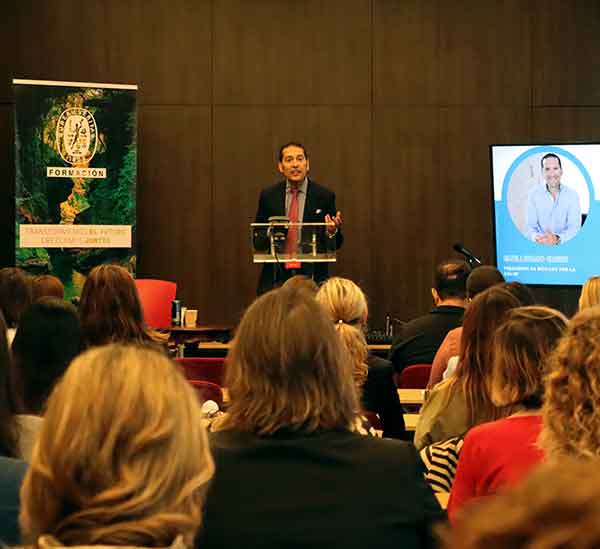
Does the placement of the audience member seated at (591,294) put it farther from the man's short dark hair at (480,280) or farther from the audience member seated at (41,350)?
the audience member seated at (41,350)

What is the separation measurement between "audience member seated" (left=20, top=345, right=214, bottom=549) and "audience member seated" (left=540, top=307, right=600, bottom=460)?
2.75 feet

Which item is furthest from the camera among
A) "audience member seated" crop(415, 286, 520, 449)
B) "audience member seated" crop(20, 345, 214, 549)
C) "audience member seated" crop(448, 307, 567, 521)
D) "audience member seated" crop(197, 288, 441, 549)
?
"audience member seated" crop(415, 286, 520, 449)

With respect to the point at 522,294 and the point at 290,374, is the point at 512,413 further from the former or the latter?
the point at 522,294

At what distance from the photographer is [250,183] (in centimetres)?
960

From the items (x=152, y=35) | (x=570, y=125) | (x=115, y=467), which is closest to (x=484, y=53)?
(x=570, y=125)

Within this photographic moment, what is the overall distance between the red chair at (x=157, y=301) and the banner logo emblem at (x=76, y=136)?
129 cm

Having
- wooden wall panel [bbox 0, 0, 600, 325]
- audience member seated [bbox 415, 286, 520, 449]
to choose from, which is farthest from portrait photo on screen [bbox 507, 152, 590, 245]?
audience member seated [bbox 415, 286, 520, 449]

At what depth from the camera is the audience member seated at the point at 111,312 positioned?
4.46 meters

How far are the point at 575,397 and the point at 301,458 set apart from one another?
531mm

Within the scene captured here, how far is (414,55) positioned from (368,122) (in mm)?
723

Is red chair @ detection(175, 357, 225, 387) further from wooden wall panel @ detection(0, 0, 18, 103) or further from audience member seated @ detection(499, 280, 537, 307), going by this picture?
wooden wall panel @ detection(0, 0, 18, 103)

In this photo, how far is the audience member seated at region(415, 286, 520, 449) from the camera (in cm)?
328

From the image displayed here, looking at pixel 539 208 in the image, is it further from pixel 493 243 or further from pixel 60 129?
pixel 60 129

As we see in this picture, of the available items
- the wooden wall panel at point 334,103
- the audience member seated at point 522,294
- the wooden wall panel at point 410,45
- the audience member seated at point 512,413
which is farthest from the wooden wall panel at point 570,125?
the audience member seated at point 512,413
